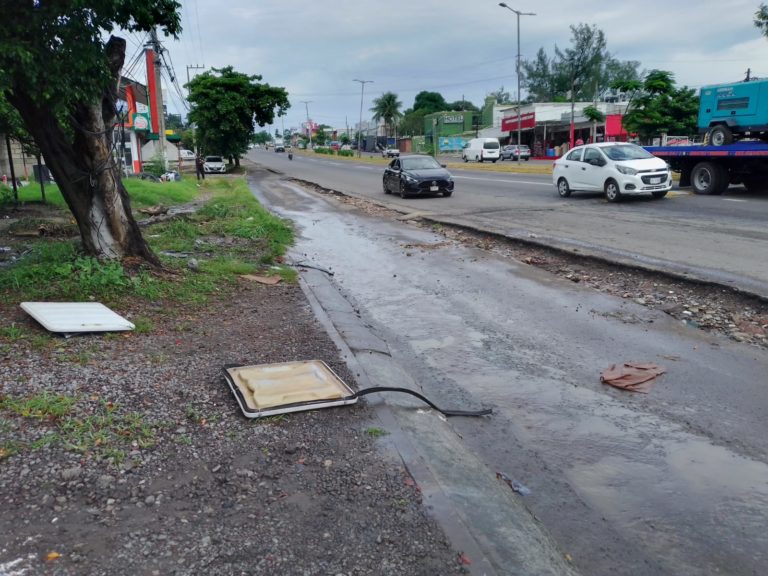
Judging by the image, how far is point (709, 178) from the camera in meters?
19.0

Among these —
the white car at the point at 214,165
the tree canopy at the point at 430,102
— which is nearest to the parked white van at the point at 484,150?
the white car at the point at 214,165

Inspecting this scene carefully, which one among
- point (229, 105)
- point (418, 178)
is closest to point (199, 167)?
point (229, 105)

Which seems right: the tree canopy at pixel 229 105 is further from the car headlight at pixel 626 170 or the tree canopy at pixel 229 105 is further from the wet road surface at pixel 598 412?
the wet road surface at pixel 598 412

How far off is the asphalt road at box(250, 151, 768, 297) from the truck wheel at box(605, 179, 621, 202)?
33cm

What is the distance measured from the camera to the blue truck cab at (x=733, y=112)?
18.1 m

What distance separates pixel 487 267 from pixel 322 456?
275 inches

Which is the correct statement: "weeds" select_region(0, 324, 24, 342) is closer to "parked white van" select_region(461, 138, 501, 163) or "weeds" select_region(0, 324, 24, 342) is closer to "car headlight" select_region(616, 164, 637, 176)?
"car headlight" select_region(616, 164, 637, 176)

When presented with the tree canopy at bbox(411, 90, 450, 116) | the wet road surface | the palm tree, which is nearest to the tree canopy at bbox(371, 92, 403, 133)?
the palm tree

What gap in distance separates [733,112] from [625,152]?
335cm

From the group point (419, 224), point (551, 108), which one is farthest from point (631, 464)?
point (551, 108)

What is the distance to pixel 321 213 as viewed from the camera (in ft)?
65.0

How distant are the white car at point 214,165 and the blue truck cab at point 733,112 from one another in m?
36.7

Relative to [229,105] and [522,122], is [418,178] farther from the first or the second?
[522,122]

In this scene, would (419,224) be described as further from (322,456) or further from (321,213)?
(322,456)
